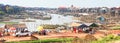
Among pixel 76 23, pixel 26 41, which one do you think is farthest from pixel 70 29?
pixel 26 41

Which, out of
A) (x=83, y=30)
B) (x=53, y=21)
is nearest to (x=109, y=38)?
(x=83, y=30)

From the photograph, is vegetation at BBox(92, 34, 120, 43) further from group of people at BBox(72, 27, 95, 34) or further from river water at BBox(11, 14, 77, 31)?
river water at BBox(11, 14, 77, 31)

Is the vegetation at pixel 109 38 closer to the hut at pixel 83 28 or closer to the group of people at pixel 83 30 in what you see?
the group of people at pixel 83 30

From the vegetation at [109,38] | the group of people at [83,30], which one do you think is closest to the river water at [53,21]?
the group of people at [83,30]

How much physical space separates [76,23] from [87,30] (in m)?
0.37

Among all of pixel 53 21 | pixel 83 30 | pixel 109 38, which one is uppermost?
pixel 53 21

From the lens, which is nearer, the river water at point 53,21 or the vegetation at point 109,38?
the vegetation at point 109,38

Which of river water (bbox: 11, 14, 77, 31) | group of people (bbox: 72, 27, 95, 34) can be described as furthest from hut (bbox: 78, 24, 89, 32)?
river water (bbox: 11, 14, 77, 31)

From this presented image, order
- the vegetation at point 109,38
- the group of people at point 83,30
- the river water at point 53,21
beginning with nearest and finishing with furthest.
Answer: the vegetation at point 109,38 → the river water at point 53,21 → the group of people at point 83,30

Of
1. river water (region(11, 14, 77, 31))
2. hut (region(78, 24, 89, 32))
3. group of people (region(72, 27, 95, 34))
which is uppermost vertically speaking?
river water (region(11, 14, 77, 31))

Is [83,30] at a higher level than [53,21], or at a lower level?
lower

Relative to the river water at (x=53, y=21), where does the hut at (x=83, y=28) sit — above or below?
below

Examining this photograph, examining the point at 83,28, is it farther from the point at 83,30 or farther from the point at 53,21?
the point at 53,21

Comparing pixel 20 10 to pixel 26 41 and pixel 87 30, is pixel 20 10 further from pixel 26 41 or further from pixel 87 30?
pixel 87 30
